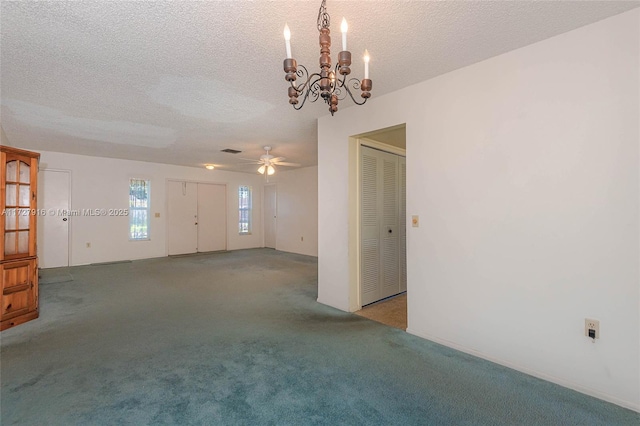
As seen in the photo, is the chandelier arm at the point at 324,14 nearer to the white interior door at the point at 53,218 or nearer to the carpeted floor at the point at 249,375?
the carpeted floor at the point at 249,375

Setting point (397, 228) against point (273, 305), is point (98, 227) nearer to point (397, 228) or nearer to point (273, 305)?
point (273, 305)

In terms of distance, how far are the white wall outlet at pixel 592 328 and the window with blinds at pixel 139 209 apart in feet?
26.7

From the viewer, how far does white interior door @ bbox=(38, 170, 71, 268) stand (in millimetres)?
5715

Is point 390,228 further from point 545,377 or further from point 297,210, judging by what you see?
point 297,210

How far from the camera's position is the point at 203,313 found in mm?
3312

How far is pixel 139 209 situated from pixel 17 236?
401cm

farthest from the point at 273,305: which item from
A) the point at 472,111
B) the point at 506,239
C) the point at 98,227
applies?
the point at 98,227

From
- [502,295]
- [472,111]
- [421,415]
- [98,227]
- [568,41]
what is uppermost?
[568,41]

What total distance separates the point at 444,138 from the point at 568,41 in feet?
3.26

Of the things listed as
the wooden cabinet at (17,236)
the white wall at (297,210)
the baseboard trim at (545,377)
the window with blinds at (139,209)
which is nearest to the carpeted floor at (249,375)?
the baseboard trim at (545,377)

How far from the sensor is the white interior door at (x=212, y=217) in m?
8.04

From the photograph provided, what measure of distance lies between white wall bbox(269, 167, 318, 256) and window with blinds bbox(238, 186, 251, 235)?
3.10ft

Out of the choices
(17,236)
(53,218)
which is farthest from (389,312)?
(53,218)

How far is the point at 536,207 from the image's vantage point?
2.07 meters
